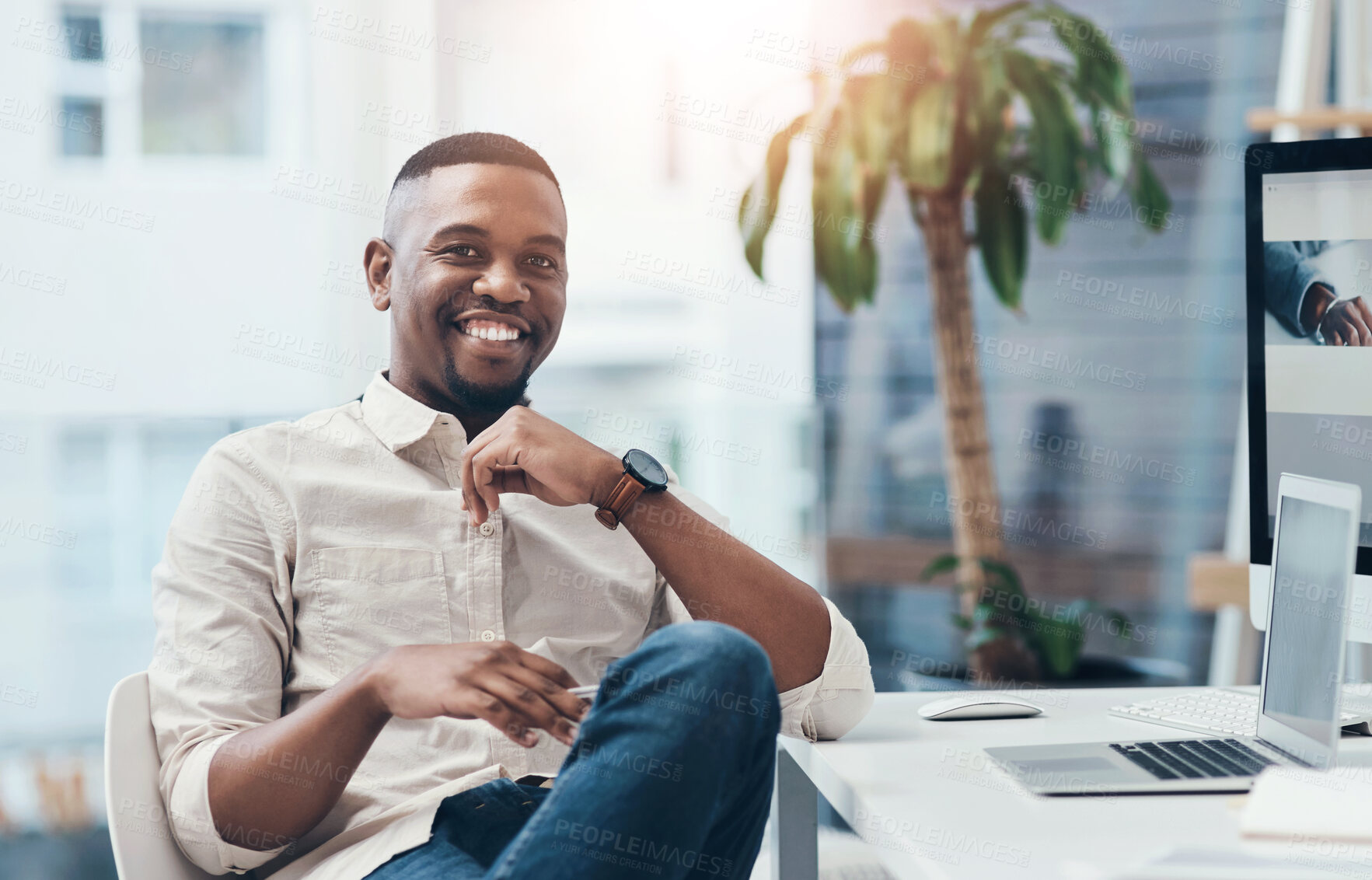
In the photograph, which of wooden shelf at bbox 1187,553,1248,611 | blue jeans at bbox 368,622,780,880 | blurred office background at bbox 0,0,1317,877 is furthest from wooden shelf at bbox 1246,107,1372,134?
blue jeans at bbox 368,622,780,880

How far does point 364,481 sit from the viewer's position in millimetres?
1248

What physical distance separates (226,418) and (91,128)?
630 millimetres

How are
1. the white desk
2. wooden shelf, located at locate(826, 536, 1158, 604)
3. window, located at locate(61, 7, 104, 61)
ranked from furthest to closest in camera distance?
wooden shelf, located at locate(826, 536, 1158, 604)
window, located at locate(61, 7, 104, 61)
the white desk

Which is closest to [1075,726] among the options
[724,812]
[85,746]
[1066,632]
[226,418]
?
[724,812]

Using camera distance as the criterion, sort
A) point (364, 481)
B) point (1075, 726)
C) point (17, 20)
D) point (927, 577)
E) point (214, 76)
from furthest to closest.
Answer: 1. point (927, 577)
2. point (214, 76)
3. point (17, 20)
4. point (364, 481)
5. point (1075, 726)

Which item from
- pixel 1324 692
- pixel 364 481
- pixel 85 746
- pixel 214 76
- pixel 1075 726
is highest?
pixel 214 76

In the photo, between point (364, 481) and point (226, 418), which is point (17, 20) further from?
point (364, 481)

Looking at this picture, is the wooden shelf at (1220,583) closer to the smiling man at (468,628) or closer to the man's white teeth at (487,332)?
the smiling man at (468,628)

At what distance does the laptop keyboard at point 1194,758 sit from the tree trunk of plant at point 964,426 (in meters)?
1.29

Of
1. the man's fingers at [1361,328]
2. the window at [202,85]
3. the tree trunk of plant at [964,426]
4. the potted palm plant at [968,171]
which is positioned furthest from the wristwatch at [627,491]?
the window at [202,85]

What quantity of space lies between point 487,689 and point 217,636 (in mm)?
325

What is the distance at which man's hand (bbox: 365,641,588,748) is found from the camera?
0.95m

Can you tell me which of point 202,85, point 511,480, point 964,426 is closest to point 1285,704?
point 511,480

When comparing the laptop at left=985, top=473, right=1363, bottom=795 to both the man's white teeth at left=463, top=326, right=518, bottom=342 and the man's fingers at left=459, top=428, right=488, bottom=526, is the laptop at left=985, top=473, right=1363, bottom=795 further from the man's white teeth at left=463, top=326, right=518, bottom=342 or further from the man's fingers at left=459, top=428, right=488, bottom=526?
the man's white teeth at left=463, top=326, right=518, bottom=342
